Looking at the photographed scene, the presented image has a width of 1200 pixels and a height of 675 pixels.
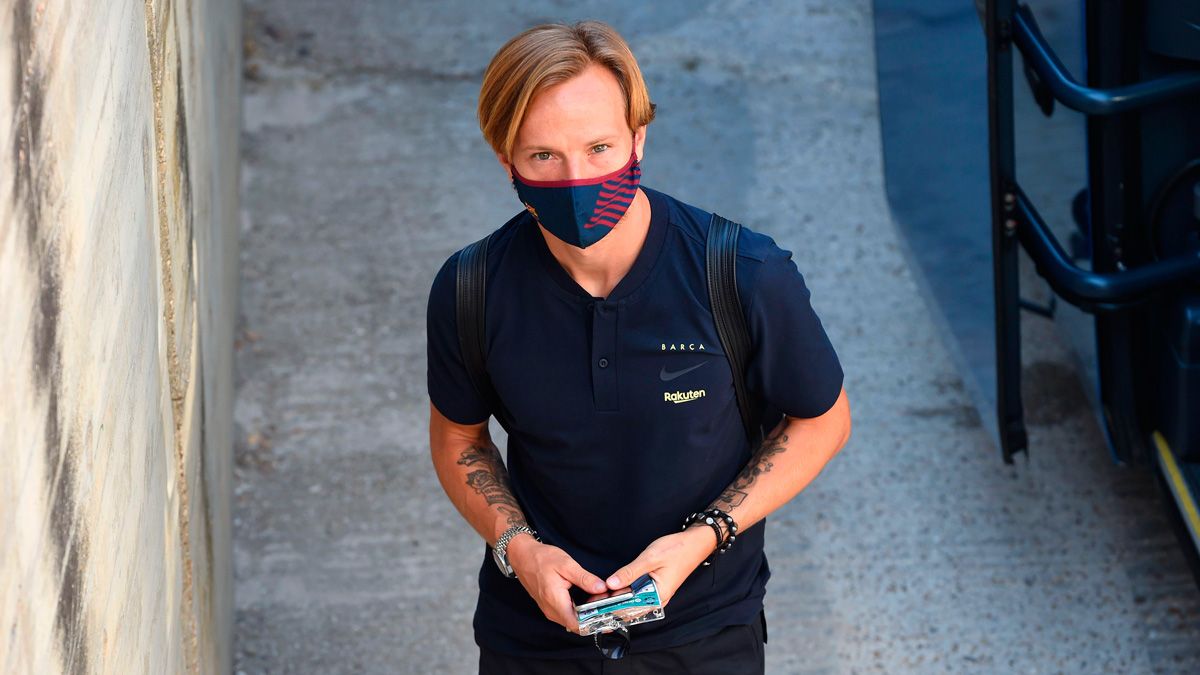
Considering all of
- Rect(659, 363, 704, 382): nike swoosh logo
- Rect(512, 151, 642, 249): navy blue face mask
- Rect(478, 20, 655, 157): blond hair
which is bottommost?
Rect(659, 363, 704, 382): nike swoosh logo

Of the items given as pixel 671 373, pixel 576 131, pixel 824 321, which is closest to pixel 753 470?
pixel 671 373

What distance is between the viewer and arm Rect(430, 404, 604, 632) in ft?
6.63

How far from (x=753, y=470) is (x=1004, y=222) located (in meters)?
1.41

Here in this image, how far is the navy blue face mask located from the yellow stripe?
197 centimetres

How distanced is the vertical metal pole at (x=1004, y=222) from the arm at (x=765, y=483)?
4.17 ft

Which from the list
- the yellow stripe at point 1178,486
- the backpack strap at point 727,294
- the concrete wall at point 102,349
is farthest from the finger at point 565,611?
the yellow stripe at point 1178,486

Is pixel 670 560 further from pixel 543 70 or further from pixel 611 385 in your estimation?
pixel 543 70

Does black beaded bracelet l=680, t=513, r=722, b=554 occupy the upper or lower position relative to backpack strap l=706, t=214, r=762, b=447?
lower

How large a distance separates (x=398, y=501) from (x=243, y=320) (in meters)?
1.04

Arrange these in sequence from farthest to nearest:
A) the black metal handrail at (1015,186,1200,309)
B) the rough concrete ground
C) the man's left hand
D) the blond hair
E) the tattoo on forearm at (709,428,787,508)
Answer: the rough concrete ground
the black metal handrail at (1015,186,1200,309)
the tattoo on forearm at (709,428,787,508)
the man's left hand
the blond hair

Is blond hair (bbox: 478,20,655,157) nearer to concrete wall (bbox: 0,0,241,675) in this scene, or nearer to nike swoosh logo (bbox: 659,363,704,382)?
nike swoosh logo (bbox: 659,363,704,382)

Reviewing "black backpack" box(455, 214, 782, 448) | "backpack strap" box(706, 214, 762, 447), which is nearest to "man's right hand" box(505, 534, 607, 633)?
"black backpack" box(455, 214, 782, 448)

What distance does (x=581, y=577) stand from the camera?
2014 mm

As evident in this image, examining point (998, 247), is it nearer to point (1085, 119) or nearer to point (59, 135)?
point (1085, 119)
